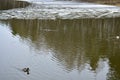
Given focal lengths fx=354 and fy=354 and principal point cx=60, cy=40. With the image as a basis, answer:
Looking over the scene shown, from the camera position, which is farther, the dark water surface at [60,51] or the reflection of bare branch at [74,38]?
the reflection of bare branch at [74,38]

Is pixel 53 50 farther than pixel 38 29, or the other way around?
pixel 38 29

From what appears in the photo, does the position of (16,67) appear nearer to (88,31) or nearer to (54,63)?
(54,63)

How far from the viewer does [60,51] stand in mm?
30656

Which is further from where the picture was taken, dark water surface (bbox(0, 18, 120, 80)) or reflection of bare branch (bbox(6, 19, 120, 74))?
reflection of bare branch (bbox(6, 19, 120, 74))

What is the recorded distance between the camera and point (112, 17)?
5422cm

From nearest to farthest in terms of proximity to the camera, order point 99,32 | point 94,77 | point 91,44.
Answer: point 94,77 < point 91,44 < point 99,32

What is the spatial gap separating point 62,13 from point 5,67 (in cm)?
3316

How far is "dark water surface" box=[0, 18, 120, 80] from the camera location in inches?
958

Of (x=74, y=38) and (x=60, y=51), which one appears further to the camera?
(x=74, y=38)

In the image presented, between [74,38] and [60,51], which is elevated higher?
[60,51]

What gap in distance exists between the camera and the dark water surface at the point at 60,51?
958 inches

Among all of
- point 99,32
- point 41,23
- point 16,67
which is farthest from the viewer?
point 41,23

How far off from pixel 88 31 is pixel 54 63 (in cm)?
1551

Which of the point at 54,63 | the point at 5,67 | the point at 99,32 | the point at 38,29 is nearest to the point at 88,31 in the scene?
the point at 99,32
